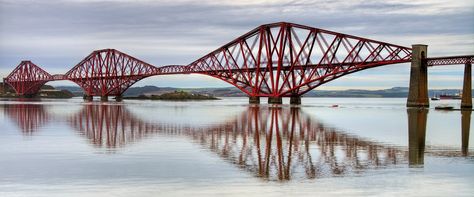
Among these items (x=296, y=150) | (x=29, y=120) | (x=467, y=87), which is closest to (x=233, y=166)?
(x=296, y=150)

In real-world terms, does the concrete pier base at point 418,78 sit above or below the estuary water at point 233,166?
above

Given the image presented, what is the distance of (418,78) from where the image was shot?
84750mm

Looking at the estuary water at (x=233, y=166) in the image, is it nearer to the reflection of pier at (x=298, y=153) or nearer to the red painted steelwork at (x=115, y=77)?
the reflection of pier at (x=298, y=153)

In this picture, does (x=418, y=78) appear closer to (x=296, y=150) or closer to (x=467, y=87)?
(x=467, y=87)

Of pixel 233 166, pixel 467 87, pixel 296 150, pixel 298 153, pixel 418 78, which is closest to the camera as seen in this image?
pixel 233 166

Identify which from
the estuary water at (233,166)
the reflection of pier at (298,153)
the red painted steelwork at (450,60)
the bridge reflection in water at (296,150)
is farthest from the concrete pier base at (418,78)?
the estuary water at (233,166)

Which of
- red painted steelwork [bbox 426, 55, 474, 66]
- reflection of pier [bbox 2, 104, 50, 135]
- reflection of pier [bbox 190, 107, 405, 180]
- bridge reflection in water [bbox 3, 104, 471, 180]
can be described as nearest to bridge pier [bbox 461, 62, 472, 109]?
red painted steelwork [bbox 426, 55, 474, 66]

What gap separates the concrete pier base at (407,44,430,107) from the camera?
84.4m

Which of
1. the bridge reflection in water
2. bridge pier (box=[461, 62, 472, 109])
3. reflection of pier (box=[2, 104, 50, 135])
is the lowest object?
the bridge reflection in water

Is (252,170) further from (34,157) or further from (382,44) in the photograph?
(382,44)

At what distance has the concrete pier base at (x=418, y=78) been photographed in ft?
277

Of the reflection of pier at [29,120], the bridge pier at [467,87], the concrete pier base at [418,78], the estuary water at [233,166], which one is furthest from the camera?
the concrete pier base at [418,78]

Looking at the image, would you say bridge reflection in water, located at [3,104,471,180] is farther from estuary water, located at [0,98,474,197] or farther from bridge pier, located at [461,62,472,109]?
bridge pier, located at [461,62,472,109]

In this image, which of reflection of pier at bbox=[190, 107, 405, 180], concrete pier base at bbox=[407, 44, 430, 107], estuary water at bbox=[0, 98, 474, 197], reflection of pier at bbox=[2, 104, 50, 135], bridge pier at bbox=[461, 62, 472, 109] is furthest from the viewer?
concrete pier base at bbox=[407, 44, 430, 107]
